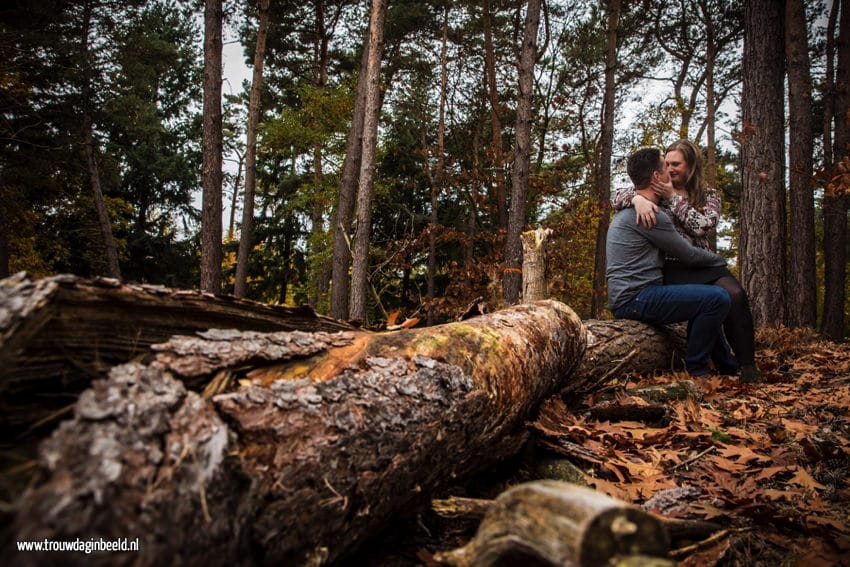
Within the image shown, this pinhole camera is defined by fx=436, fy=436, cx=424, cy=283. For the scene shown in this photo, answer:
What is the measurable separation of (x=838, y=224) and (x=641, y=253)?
38.0 ft

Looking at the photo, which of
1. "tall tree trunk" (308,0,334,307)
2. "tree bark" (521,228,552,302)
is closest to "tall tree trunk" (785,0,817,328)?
"tree bark" (521,228,552,302)

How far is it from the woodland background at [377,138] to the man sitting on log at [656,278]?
126 inches

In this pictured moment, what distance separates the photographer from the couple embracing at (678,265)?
12.0 feet

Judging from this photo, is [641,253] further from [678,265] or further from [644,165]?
[644,165]

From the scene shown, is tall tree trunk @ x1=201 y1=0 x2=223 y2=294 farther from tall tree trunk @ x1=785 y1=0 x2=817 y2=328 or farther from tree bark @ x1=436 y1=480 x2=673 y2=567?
tall tree trunk @ x1=785 y1=0 x2=817 y2=328

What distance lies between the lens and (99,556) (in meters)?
0.74

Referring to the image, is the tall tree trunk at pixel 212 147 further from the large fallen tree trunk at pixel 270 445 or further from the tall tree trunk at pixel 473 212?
the large fallen tree trunk at pixel 270 445

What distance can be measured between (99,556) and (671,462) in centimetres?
230

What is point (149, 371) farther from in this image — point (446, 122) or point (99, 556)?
point (446, 122)

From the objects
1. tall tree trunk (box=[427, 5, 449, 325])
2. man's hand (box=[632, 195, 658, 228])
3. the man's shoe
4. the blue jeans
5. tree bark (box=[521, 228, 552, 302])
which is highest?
tall tree trunk (box=[427, 5, 449, 325])

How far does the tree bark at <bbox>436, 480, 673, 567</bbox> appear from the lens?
0.83m

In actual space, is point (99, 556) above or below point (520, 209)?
below

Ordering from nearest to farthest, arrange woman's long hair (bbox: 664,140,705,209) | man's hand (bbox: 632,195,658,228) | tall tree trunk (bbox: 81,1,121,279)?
man's hand (bbox: 632,195,658,228)
woman's long hair (bbox: 664,140,705,209)
tall tree trunk (bbox: 81,1,121,279)

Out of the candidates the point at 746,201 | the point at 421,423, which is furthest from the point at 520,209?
the point at 421,423
